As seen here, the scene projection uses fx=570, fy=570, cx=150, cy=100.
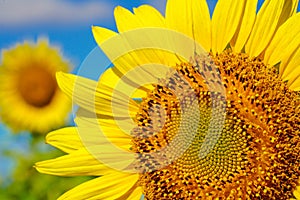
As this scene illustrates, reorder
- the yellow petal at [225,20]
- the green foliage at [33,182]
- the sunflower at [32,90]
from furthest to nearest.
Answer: the sunflower at [32,90], the green foliage at [33,182], the yellow petal at [225,20]

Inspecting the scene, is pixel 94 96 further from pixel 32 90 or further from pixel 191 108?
pixel 32 90

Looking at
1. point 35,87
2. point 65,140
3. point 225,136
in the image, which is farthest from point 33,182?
point 225,136

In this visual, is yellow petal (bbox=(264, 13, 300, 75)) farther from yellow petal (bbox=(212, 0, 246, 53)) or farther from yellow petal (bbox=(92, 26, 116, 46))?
yellow petal (bbox=(92, 26, 116, 46))

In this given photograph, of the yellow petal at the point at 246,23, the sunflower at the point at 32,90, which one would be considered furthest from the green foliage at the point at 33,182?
the yellow petal at the point at 246,23

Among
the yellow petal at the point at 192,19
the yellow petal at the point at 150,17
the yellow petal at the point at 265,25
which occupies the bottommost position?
the yellow petal at the point at 265,25

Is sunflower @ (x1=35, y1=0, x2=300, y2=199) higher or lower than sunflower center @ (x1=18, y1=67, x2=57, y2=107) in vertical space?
lower

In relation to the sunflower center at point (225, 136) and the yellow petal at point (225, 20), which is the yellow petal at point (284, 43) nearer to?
the sunflower center at point (225, 136)

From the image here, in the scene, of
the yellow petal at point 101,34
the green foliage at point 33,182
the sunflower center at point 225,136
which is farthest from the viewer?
the green foliage at point 33,182

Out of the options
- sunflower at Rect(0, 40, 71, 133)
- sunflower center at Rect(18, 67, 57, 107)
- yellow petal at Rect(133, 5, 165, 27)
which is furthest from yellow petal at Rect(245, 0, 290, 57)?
sunflower center at Rect(18, 67, 57, 107)
